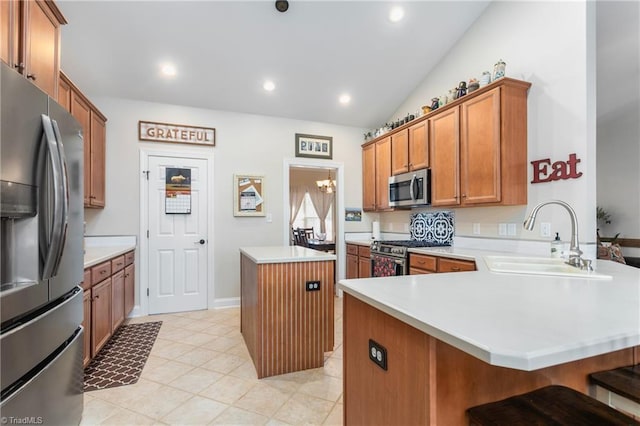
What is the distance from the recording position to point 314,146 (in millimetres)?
4570

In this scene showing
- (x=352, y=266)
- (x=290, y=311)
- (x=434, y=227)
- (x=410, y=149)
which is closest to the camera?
(x=290, y=311)

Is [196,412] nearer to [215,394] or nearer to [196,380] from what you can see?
[215,394]

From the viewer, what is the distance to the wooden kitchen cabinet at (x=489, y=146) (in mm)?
2609

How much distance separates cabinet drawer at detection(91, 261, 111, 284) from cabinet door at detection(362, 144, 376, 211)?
3343 mm

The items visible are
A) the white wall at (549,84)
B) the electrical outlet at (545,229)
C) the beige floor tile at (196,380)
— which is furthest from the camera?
the electrical outlet at (545,229)

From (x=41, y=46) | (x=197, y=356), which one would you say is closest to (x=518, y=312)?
(x=41, y=46)

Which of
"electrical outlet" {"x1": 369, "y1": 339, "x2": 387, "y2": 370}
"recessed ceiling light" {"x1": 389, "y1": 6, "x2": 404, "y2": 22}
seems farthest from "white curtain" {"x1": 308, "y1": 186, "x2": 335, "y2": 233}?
"electrical outlet" {"x1": 369, "y1": 339, "x2": 387, "y2": 370}

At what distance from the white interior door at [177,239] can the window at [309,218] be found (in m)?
5.14

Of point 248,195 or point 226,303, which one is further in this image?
point 248,195

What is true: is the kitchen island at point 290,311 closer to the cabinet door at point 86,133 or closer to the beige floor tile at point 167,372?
the beige floor tile at point 167,372

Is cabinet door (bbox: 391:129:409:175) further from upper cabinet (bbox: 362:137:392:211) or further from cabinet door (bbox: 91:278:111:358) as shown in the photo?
cabinet door (bbox: 91:278:111:358)

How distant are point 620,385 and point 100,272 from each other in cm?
319

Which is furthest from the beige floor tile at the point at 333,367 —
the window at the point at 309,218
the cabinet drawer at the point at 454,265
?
the window at the point at 309,218

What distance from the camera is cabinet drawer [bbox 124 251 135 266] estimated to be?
3.28 metres
